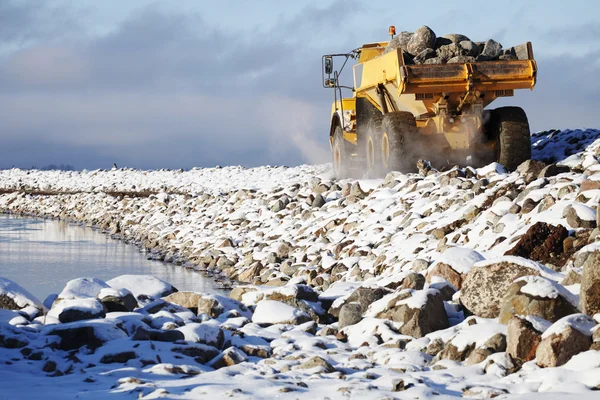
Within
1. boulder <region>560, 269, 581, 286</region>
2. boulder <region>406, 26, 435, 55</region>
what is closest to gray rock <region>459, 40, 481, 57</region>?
boulder <region>406, 26, 435, 55</region>

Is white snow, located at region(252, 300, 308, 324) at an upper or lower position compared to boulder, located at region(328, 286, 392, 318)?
lower

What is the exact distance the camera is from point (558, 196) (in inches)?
392

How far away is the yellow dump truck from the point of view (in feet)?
45.1

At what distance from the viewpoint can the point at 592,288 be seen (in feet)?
20.8

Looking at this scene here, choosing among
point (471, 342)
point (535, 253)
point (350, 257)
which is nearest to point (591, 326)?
point (471, 342)

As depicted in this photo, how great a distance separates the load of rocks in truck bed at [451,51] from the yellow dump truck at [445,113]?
0.96 feet

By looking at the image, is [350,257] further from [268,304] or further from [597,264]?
[597,264]

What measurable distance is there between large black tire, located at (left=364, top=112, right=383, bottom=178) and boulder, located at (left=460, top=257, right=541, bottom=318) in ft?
28.3

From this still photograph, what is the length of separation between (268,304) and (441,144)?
7650 mm

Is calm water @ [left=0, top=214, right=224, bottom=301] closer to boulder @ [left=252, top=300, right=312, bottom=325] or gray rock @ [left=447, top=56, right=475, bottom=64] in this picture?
boulder @ [left=252, top=300, right=312, bottom=325]

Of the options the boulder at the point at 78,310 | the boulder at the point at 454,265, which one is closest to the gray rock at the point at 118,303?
the boulder at the point at 78,310

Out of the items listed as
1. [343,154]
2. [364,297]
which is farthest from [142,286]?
[343,154]

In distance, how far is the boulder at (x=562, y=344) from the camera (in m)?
5.70

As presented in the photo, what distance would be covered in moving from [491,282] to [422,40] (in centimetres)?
818
